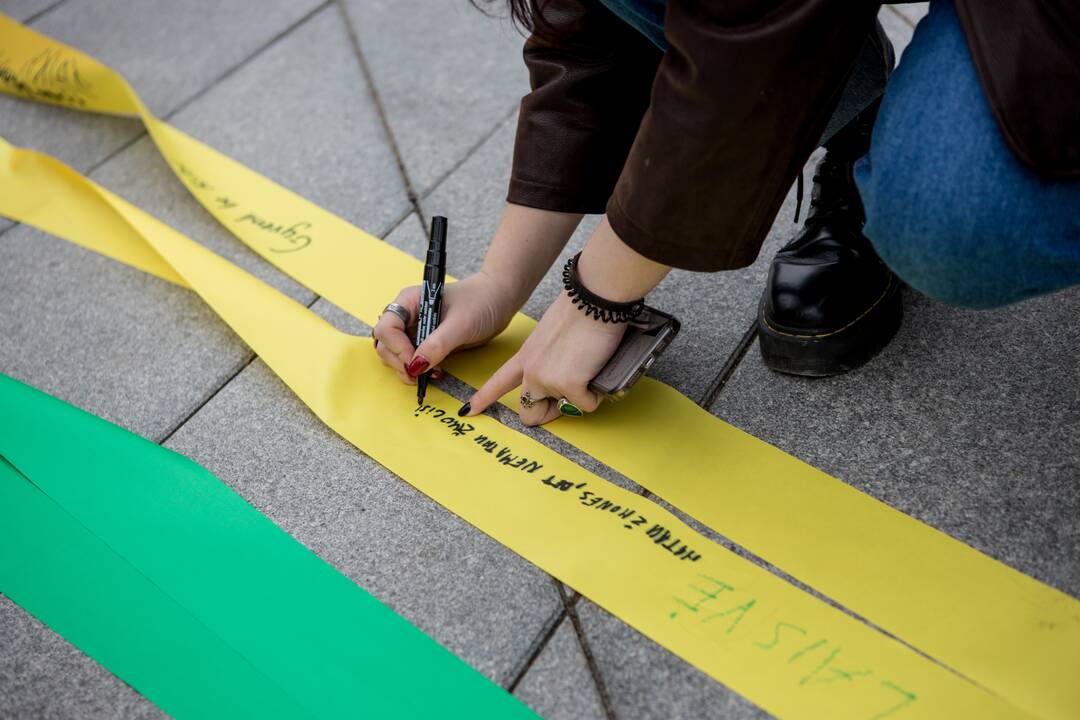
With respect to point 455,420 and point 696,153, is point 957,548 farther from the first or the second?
point 455,420

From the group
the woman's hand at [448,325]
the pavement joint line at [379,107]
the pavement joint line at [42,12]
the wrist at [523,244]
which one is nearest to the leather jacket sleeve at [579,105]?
the wrist at [523,244]

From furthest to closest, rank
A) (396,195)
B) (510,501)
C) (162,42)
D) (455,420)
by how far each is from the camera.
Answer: (162,42), (396,195), (455,420), (510,501)

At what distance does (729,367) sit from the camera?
4.09 feet

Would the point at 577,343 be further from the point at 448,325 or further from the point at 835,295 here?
the point at 835,295

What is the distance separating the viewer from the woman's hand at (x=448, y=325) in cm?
119

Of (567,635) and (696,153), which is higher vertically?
(696,153)

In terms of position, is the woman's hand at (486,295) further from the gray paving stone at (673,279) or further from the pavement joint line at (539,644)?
the pavement joint line at (539,644)

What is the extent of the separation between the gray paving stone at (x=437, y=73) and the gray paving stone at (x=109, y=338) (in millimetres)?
480

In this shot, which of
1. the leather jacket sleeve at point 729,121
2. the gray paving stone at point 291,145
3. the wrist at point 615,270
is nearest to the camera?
the leather jacket sleeve at point 729,121

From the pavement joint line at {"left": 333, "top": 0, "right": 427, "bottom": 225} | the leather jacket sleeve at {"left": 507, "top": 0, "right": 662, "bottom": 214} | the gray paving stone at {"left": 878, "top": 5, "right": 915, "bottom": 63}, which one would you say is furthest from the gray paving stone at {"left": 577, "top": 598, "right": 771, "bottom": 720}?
the gray paving stone at {"left": 878, "top": 5, "right": 915, "bottom": 63}

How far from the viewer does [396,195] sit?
64.3 inches

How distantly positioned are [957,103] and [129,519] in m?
1.02

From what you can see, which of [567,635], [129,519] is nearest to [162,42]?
[129,519]

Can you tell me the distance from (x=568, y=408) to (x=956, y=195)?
51 centimetres
